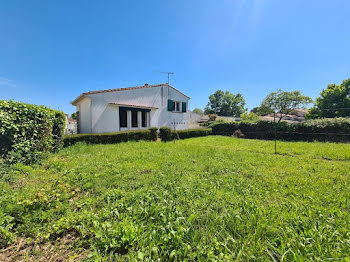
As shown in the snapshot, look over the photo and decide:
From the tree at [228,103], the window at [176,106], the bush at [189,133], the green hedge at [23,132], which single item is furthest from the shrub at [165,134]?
the tree at [228,103]

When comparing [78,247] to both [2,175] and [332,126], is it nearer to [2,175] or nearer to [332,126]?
[2,175]

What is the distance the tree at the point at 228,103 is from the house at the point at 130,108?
99.6ft

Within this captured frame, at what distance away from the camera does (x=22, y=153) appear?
4.09 m

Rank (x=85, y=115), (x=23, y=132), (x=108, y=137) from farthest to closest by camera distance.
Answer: (x=85, y=115) < (x=108, y=137) < (x=23, y=132)

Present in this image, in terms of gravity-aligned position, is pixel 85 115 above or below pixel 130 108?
below

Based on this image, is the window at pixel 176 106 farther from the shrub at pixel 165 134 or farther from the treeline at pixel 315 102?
the treeline at pixel 315 102

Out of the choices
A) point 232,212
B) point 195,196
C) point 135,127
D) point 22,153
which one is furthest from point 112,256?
point 135,127

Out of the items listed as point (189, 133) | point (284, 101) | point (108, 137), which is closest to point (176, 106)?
point (189, 133)

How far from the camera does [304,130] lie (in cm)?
1038

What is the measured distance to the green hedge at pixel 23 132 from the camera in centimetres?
371

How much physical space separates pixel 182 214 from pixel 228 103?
145 feet

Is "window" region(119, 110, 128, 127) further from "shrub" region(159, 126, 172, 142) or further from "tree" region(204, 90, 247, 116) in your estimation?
"tree" region(204, 90, 247, 116)

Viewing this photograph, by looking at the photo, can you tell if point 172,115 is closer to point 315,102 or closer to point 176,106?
point 176,106

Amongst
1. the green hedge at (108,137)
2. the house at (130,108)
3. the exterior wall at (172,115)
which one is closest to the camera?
the green hedge at (108,137)
